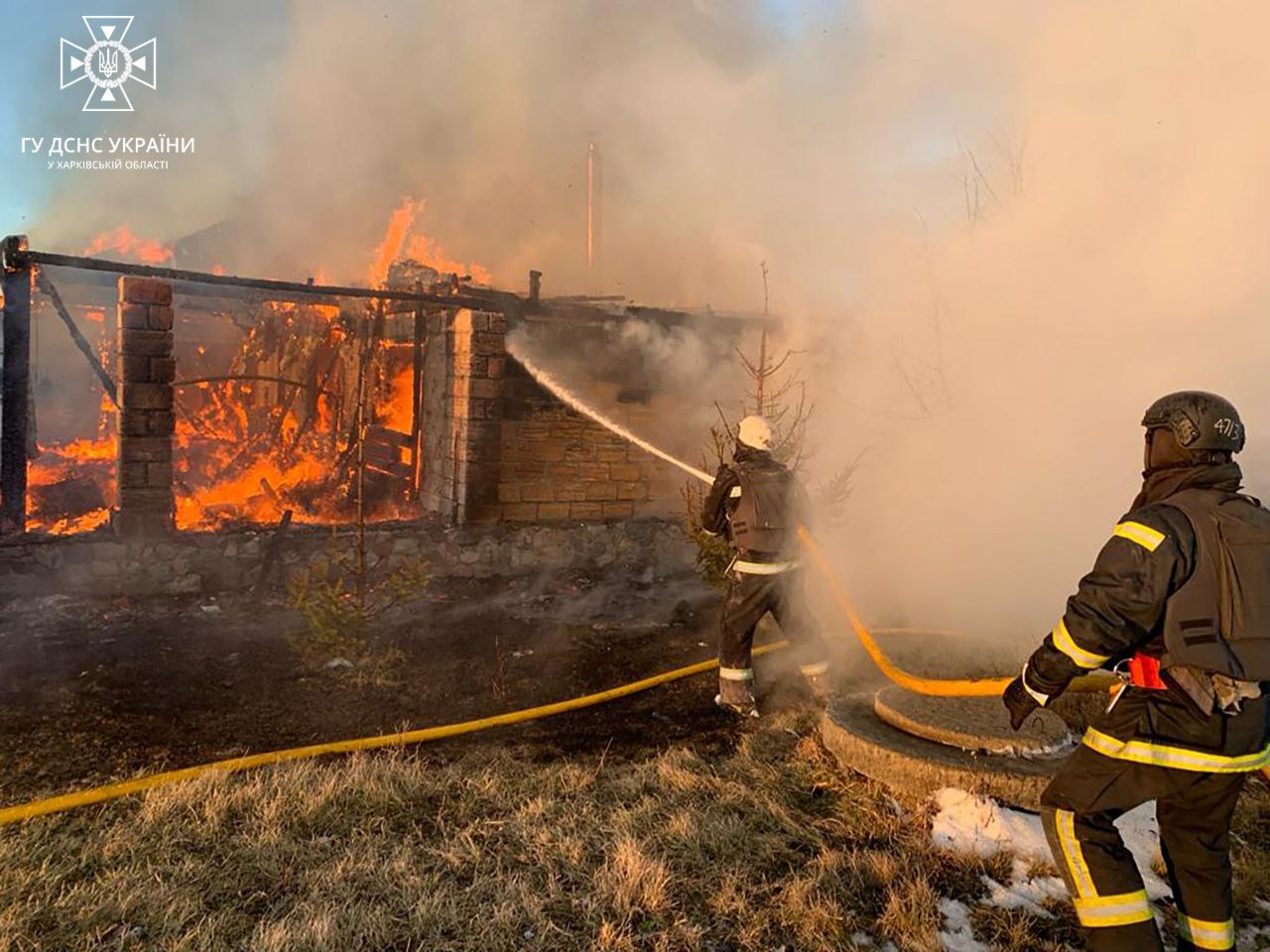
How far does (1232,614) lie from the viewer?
237 cm

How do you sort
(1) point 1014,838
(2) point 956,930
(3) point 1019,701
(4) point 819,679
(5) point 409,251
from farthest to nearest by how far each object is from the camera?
(5) point 409,251 → (4) point 819,679 → (1) point 1014,838 → (2) point 956,930 → (3) point 1019,701

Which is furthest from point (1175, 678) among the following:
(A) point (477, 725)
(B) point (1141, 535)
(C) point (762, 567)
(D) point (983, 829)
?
(A) point (477, 725)

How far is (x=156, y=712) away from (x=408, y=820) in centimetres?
246

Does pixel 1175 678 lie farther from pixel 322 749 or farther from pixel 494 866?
pixel 322 749

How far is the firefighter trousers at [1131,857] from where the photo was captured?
98.8 inches

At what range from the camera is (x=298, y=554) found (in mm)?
8391

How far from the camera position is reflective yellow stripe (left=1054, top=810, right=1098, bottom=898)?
2.58m

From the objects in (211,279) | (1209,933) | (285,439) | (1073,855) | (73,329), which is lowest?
(1209,933)

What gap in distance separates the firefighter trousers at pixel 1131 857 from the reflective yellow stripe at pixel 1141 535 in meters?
0.71

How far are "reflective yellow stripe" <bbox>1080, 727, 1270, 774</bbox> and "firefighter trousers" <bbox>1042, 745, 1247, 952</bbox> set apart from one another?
0.03 meters

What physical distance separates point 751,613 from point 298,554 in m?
5.29

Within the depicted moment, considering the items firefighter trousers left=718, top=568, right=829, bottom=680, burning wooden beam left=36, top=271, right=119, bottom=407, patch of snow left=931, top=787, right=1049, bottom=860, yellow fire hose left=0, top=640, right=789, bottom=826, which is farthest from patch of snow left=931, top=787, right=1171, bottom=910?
burning wooden beam left=36, top=271, right=119, bottom=407

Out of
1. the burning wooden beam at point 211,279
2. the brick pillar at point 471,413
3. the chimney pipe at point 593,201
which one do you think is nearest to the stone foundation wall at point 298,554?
the brick pillar at point 471,413

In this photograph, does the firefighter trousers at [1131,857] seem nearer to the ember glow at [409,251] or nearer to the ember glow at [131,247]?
the ember glow at [409,251]
